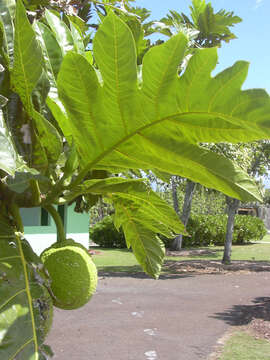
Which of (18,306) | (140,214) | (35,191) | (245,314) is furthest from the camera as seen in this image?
(245,314)

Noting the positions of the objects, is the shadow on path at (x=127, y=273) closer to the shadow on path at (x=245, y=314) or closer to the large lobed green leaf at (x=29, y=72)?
the shadow on path at (x=245, y=314)

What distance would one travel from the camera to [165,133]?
661 mm

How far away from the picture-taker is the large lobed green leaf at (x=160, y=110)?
58cm

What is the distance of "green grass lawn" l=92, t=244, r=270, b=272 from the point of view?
13.7m

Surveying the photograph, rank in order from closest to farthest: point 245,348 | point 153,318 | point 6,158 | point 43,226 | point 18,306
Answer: point 6,158 → point 18,306 → point 245,348 → point 153,318 → point 43,226

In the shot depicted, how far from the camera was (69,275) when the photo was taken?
2.47 ft

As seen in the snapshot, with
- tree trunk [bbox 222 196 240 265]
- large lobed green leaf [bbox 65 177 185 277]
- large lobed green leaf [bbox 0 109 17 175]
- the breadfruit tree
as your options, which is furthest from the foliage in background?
large lobed green leaf [bbox 0 109 17 175]

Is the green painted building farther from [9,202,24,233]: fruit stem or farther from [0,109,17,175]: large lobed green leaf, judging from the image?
[0,109,17,175]: large lobed green leaf

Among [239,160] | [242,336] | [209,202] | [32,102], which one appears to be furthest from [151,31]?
[209,202]

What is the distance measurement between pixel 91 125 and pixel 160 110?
11 centimetres

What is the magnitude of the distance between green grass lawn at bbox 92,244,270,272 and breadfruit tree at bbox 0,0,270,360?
12.5 m

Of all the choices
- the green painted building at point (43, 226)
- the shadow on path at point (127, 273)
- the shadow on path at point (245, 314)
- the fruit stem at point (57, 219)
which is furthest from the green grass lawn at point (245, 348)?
the fruit stem at point (57, 219)


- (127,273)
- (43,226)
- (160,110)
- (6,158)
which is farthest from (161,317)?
(6,158)

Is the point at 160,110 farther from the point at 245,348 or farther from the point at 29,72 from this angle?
the point at 245,348
